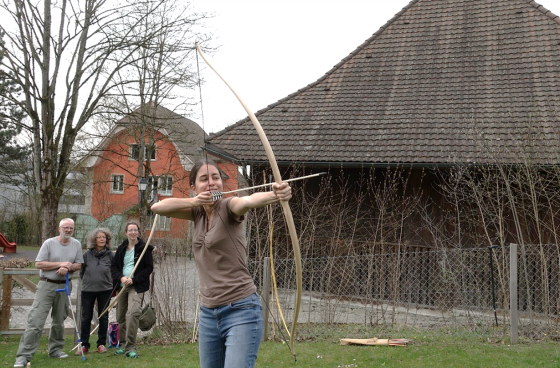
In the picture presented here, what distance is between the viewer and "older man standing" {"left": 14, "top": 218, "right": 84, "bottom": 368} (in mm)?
6336

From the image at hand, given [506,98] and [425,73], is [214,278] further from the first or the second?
[425,73]

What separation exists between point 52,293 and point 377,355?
3.75m

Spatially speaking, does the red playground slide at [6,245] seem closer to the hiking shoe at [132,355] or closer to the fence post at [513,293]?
the hiking shoe at [132,355]

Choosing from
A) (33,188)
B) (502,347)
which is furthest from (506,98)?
(33,188)

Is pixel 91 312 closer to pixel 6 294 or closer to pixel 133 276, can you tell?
pixel 133 276

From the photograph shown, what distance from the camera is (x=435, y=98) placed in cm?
1165

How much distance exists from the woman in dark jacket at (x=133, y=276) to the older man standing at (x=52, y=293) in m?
0.50

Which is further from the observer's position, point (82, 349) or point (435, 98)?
point (435, 98)

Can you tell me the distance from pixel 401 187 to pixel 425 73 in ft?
9.80

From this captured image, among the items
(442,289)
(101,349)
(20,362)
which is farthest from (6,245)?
(442,289)

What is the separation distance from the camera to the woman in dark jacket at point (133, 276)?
6.60m

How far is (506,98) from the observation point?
11102 millimetres

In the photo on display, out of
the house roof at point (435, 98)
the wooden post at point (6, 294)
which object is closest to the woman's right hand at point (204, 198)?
the wooden post at point (6, 294)

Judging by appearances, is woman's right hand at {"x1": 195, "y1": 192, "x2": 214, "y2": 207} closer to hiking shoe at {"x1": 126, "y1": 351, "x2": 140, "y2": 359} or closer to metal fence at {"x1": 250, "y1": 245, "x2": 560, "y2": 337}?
hiking shoe at {"x1": 126, "y1": 351, "x2": 140, "y2": 359}
